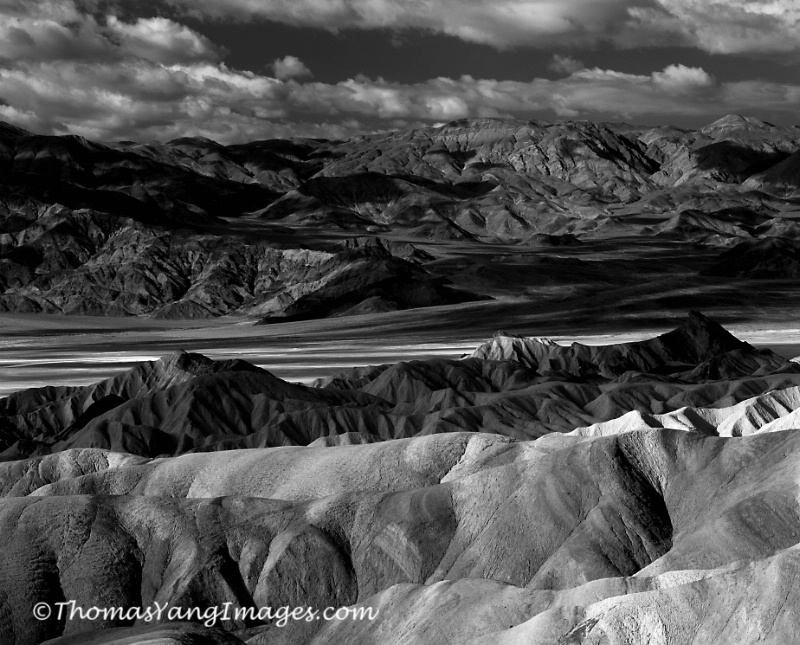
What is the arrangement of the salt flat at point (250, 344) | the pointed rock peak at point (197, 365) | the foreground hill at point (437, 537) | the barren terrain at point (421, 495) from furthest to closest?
the salt flat at point (250, 344) → the pointed rock peak at point (197, 365) → the barren terrain at point (421, 495) → the foreground hill at point (437, 537)

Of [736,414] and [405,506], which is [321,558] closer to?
[405,506]

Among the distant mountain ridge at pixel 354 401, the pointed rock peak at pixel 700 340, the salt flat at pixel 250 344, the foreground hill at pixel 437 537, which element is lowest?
the salt flat at pixel 250 344

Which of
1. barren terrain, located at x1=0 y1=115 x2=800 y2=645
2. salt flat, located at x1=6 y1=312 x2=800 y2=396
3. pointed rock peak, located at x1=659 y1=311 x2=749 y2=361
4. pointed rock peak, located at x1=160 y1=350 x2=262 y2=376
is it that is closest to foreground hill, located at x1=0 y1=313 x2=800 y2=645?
barren terrain, located at x1=0 y1=115 x2=800 y2=645

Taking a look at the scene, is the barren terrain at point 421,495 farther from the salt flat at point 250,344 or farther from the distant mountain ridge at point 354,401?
the salt flat at point 250,344

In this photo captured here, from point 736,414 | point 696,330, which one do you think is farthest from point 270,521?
point 696,330

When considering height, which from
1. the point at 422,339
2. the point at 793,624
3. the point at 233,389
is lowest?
the point at 422,339

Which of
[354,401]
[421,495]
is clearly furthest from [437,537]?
[354,401]

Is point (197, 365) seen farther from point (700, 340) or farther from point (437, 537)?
point (437, 537)

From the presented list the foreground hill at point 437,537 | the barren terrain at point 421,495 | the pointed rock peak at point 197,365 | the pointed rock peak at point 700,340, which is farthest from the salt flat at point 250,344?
the foreground hill at point 437,537
